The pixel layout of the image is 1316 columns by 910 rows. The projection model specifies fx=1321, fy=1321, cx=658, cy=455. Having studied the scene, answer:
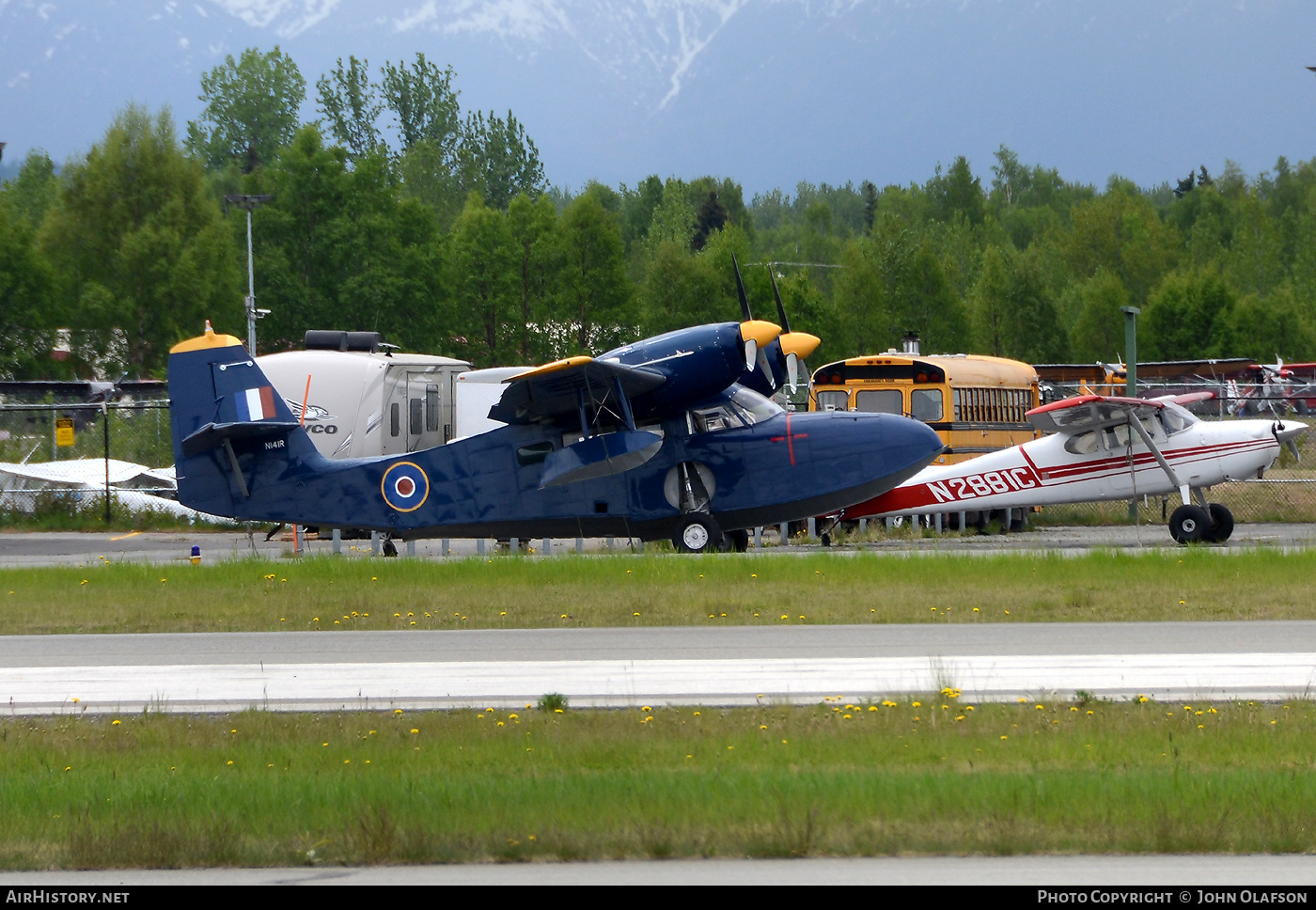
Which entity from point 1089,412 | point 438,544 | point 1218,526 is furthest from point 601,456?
point 1218,526

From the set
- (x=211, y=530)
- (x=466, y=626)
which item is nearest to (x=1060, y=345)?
(x=211, y=530)

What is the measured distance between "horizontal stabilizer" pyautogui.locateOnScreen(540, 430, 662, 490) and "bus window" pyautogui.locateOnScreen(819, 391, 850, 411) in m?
8.54

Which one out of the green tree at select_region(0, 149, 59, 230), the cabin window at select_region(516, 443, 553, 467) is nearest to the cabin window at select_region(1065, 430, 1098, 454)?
the cabin window at select_region(516, 443, 553, 467)

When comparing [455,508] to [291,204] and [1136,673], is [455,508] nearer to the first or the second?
[1136,673]

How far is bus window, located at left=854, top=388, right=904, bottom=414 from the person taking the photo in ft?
90.2

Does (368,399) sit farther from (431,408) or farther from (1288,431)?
(1288,431)

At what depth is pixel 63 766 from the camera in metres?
8.14

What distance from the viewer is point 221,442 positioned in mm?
21000

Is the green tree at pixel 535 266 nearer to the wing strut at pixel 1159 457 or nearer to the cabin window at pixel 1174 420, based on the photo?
the wing strut at pixel 1159 457

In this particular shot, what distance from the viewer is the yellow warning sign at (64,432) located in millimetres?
31562

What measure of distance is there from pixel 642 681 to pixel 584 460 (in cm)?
944

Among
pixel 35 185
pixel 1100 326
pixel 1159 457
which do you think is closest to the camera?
pixel 1159 457

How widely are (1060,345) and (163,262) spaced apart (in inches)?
1706

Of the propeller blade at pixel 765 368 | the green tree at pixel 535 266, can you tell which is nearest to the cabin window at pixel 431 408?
the propeller blade at pixel 765 368
